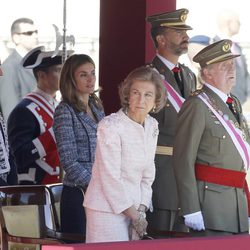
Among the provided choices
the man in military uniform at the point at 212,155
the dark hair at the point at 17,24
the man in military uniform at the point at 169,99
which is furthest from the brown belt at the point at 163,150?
the dark hair at the point at 17,24

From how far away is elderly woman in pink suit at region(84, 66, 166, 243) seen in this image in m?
3.94

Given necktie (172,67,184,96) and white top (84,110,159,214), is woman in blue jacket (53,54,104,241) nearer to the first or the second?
necktie (172,67,184,96)

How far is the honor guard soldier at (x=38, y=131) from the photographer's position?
564 cm

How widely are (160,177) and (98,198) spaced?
1.14 metres

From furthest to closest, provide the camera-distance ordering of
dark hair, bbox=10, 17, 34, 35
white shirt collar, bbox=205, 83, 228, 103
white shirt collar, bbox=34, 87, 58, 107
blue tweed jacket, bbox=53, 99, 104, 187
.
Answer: dark hair, bbox=10, 17, 34, 35, white shirt collar, bbox=34, 87, 58, 107, blue tweed jacket, bbox=53, 99, 104, 187, white shirt collar, bbox=205, 83, 228, 103

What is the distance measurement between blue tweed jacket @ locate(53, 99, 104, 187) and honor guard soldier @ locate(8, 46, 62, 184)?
90 cm

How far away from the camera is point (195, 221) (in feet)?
14.5

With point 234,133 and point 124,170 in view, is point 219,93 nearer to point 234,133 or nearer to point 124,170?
point 234,133

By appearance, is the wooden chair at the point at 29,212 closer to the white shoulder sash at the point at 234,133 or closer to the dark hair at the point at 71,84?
the dark hair at the point at 71,84

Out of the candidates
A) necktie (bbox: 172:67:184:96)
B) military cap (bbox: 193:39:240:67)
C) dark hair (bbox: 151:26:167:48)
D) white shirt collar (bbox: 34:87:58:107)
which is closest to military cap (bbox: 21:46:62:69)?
white shirt collar (bbox: 34:87:58:107)

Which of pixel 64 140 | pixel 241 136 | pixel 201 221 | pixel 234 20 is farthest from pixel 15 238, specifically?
pixel 234 20

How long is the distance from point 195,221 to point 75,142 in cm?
68

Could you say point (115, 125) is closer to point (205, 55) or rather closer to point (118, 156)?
point (118, 156)

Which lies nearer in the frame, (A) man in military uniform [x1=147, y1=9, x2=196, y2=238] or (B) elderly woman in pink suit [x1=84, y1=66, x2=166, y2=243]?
(B) elderly woman in pink suit [x1=84, y1=66, x2=166, y2=243]
